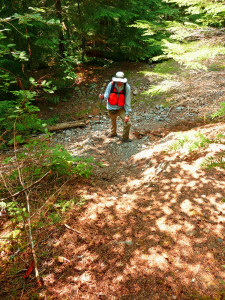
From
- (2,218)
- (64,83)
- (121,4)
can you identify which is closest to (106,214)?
(2,218)

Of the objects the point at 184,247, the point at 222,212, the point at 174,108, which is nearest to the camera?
the point at 184,247

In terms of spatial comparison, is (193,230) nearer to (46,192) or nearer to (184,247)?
(184,247)

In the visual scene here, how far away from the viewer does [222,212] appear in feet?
9.19

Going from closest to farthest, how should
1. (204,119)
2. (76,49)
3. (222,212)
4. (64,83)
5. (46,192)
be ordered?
1. (222,212)
2. (46,192)
3. (204,119)
4. (64,83)
5. (76,49)

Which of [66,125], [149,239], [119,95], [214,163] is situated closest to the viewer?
[149,239]

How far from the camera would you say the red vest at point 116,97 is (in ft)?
19.8

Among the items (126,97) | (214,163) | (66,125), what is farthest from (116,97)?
(214,163)

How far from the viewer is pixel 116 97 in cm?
614

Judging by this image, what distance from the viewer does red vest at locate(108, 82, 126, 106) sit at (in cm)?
604

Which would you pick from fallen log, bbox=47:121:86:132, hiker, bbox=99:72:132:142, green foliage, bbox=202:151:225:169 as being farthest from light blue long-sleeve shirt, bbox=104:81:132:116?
green foliage, bbox=202:151:225:169

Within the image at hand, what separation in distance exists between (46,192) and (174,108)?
27.3ft

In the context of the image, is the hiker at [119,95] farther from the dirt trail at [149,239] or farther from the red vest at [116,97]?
the dirt trail at [149,239]

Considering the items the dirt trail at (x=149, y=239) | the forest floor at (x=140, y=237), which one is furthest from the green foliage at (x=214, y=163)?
the dirt trail at (x=149, y=239)

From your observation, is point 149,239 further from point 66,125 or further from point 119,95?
point 66,125
